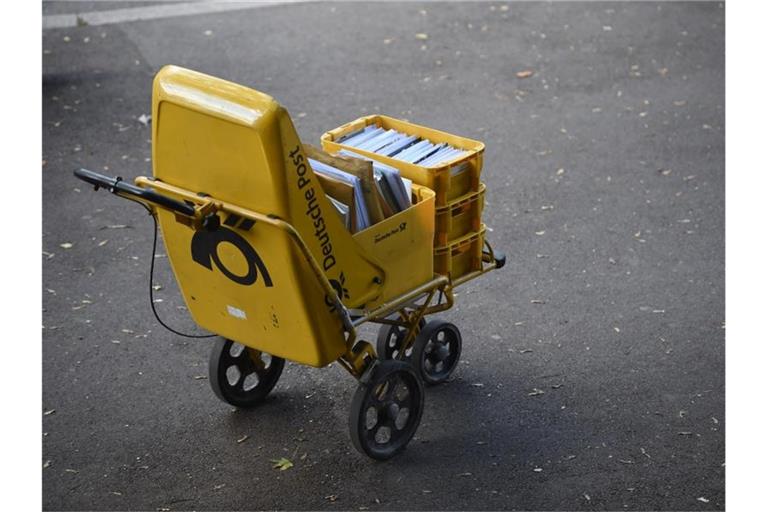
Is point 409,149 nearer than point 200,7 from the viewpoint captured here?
Yes

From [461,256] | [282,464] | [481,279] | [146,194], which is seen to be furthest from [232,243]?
[481,279]

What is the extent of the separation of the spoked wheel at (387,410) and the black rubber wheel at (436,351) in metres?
0.38

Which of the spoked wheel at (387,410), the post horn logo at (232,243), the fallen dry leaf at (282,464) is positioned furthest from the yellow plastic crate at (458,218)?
the fallen dry leaf at (282,464)

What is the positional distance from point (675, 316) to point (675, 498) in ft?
6.04

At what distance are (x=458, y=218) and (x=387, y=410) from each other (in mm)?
1070

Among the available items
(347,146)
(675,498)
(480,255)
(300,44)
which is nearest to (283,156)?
(347,146)

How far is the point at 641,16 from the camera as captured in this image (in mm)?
12234

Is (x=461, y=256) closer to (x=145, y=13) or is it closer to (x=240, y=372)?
(x=240, y=372)

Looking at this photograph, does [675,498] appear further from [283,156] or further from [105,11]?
[105,11]

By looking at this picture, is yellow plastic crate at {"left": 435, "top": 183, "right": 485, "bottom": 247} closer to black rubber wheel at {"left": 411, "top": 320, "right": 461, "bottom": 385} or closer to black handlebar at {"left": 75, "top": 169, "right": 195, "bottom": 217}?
black rubber wheel at {"left": 411, "top": 320, "right": 461, "bottom": 385}

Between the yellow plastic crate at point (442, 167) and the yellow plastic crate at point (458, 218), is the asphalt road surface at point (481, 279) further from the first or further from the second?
the yellow plastic crate at point (442, 167)

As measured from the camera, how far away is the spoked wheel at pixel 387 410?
5.70 meters

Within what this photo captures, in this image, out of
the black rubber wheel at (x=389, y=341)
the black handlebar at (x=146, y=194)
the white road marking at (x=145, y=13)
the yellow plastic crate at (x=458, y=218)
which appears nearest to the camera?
the black handlebar at (x=146, y=194)

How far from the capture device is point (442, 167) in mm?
5785
